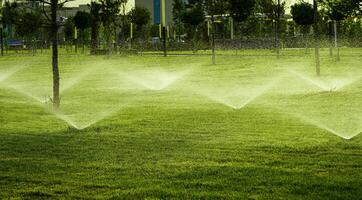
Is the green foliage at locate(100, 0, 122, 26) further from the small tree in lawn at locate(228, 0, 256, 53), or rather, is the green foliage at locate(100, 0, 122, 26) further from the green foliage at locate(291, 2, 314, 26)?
the green foliage at locate(291, 2, 314, 26)

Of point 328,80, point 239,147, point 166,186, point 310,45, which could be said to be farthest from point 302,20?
point 166,186

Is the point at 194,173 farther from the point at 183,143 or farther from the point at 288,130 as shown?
the point at 288,130

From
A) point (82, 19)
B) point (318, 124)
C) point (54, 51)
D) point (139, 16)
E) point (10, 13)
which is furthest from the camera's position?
point (139, 16)

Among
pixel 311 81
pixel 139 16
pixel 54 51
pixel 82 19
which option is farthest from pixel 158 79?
pixel 139 16

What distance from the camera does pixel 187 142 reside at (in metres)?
10.7

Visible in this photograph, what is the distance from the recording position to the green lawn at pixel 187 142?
25.2ft

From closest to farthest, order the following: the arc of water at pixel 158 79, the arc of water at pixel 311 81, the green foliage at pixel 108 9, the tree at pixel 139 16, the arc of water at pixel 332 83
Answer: the arc of water at pixel 332 83, the arc of water at pixel 311 81, the arc of water at pixel 158 79, the green foliage at pixel 108 9, the tree at pixel 139 16

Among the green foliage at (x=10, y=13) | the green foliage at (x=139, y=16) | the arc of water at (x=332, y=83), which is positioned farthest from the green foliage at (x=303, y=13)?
the green foliage at (x=139, y=16)

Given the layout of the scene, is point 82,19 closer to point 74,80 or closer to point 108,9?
point 108,9

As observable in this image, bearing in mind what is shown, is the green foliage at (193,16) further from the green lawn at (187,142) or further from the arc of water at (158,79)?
the green lawn at (187,142)

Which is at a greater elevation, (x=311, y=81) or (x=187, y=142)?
(x=311, y=81)

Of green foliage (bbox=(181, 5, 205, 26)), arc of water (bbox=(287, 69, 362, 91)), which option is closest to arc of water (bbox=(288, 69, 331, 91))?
arc of water (bbox=(287, 69, 362, 91))

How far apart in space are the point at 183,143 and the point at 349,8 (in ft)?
14.2

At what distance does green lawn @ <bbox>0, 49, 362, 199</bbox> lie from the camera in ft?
25.2
